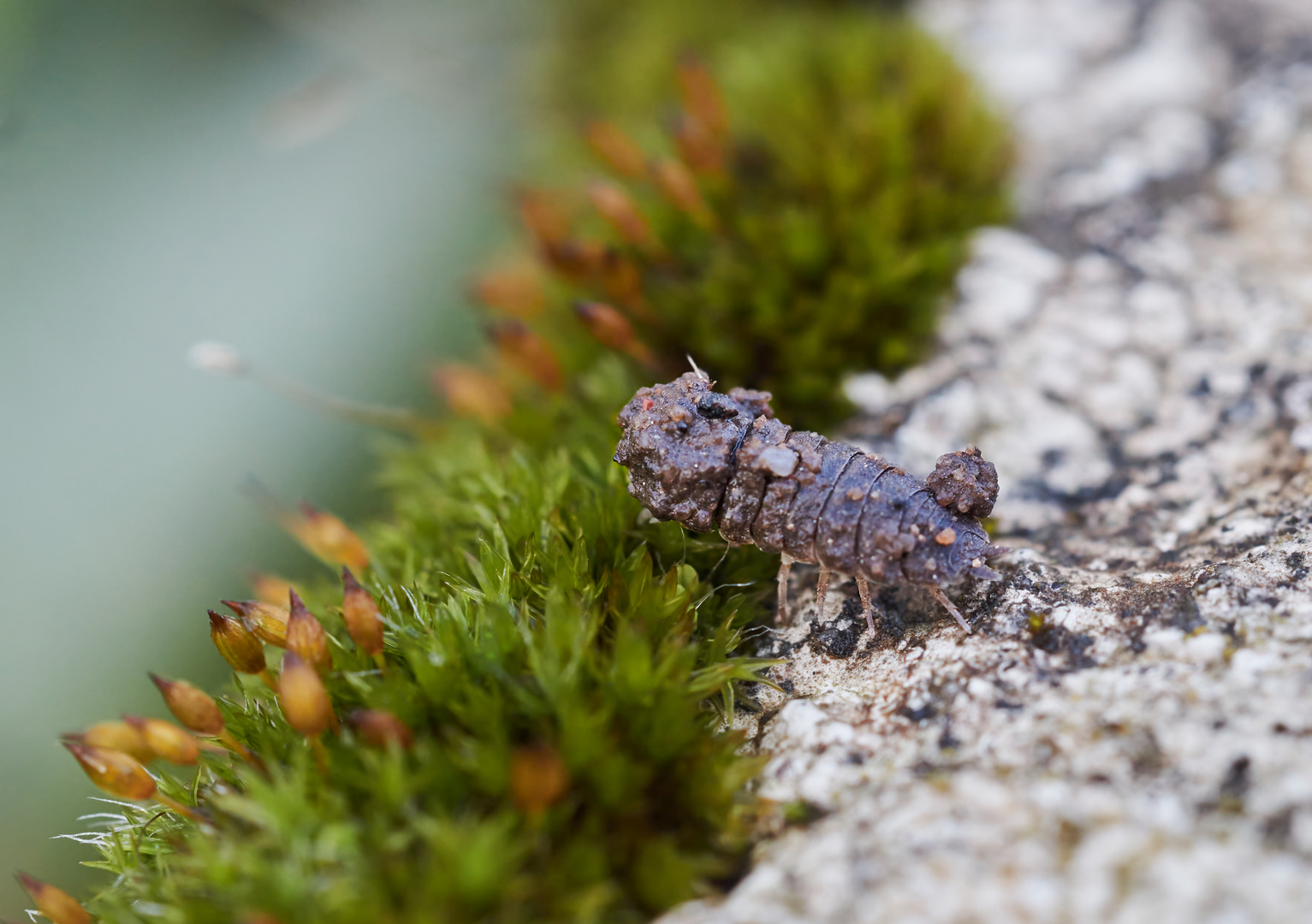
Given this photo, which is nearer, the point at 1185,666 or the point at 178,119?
the point at 1185,666

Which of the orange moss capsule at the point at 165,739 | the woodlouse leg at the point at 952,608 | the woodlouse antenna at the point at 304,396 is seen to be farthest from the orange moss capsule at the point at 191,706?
the woodlouse leg at the point at 952,608

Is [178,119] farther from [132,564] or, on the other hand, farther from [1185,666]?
[1185,666]

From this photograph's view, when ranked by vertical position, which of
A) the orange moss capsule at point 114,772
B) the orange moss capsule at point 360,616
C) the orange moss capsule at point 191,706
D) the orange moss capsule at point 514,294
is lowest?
the orange moss capsule at point 114,772

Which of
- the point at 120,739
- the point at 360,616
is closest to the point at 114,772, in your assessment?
the point at 120,739

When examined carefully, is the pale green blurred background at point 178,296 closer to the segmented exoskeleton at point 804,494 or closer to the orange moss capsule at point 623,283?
the orange moss capsule at point 623,283

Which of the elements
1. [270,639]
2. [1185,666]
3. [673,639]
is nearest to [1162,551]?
[1185,666]

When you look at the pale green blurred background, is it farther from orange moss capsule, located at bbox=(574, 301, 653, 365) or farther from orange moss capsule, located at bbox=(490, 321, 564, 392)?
orange moss capsule, located at bbox=(574, 301, 653, 365)

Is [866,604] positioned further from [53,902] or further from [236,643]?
[53,902]
